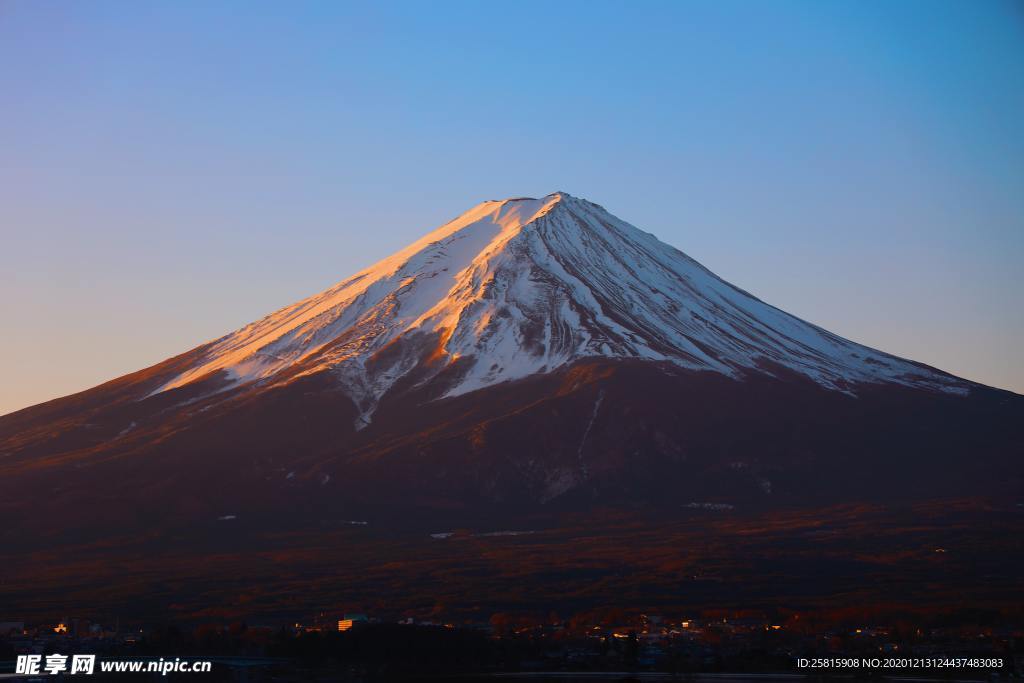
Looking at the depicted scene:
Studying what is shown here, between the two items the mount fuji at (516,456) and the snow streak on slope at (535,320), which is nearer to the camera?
the mount fuji at (516,456)

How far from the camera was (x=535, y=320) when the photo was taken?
14962 cm

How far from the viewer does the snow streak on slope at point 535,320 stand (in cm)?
14525

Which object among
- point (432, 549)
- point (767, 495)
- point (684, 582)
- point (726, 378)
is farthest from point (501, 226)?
point (684, 582)

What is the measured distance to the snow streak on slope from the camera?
145m

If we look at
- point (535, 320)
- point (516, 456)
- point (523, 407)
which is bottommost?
point (516, 456)

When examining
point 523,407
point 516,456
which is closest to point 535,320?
point 523,407

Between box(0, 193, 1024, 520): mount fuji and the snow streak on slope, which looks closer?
box(0, 193, 1024, 520): mount fuji

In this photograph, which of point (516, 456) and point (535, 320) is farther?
point (535, 320)

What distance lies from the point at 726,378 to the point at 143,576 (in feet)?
195

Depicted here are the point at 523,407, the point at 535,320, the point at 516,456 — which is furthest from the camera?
the point at 535,320

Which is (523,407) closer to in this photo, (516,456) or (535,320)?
(516,456)

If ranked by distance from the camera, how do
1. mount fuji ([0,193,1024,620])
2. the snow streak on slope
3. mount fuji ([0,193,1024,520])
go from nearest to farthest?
1. mount fuji ([0,193,1024,620])
2. mount fuji ([0,193,1024,520])
3. the snow streak on slope

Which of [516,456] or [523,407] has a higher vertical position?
[523,407]

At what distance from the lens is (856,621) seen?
255 ft
